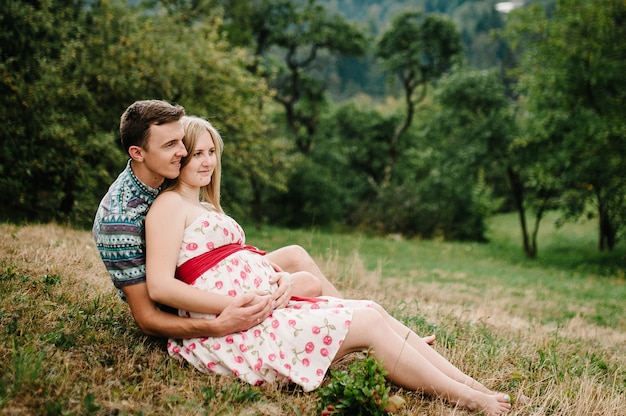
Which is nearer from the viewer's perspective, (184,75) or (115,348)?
(115,348)

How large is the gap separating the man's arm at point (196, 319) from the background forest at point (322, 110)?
6996 millimetres

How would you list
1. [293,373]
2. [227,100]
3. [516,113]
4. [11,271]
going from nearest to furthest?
[293,373] → [11,271] → [227,100] → [516,113]

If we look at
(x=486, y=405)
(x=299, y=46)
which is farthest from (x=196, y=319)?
(x=299, y=46)

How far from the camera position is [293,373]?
2.80 m

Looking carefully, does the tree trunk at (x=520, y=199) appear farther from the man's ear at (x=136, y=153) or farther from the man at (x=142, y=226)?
the man's ear at (x=136, y=153)

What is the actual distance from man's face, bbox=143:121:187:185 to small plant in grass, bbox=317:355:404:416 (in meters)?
1.54

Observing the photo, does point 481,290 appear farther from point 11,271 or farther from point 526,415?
point 11,271

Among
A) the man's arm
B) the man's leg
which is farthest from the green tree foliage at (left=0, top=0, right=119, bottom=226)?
the man's arm

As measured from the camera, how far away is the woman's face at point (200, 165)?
10.2 feet

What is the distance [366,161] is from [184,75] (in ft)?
57.0

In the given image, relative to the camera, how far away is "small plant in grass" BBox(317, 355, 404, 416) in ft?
8.41

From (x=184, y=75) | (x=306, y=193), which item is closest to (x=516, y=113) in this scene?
(x=306, y=193)

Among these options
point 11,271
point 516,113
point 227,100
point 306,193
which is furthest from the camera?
point 306,193

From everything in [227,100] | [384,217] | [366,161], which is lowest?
[384,217]
